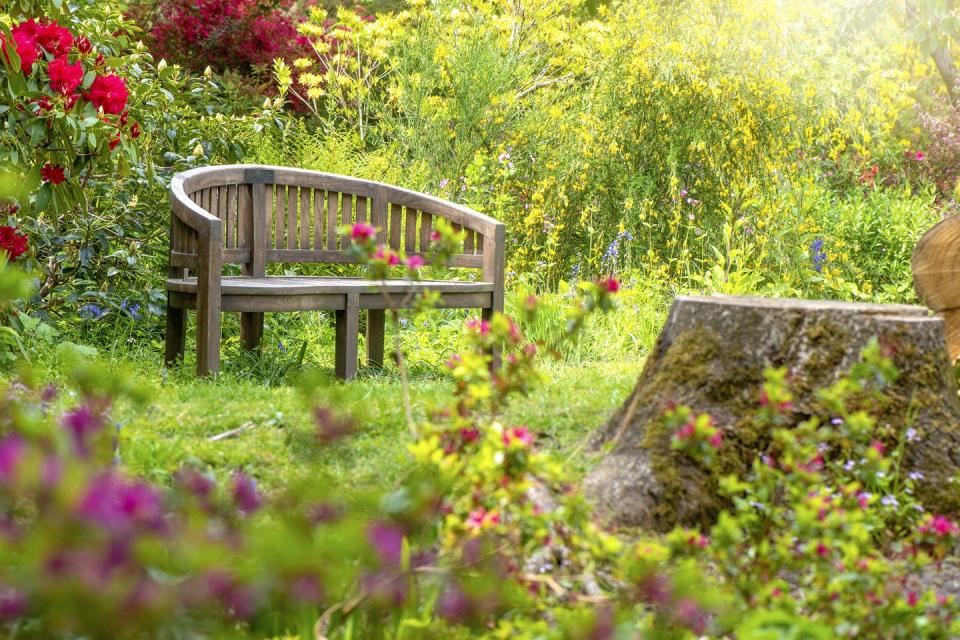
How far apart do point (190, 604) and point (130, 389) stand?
0.99 ft

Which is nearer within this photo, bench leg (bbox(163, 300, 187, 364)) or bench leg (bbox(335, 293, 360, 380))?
bench leg (bbox(335, 293, 360, 380))

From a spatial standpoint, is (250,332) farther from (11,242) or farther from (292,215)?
(11,242)

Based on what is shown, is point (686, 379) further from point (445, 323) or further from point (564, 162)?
point (564, 162)

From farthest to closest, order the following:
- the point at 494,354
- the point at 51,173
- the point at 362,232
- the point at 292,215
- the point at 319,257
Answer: the point at 319,257 < the point at 292,215 < the point at 494,354 < the point at 51,173 < the point at 362,232

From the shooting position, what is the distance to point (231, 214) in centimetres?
521

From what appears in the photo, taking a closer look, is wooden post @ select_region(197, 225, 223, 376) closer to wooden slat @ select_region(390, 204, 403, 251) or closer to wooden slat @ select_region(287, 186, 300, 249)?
wooden slat @ select_region(287, 186, 300, 249)

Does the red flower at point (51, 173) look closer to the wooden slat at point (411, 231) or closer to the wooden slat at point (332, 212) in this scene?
the wooden slat at point (332, 212)

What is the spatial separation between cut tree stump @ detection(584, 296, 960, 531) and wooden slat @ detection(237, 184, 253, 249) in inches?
113

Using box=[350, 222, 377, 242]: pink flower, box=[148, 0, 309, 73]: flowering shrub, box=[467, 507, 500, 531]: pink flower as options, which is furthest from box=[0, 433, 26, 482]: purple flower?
box=[148, 0, 309, 73]: flowering shrub

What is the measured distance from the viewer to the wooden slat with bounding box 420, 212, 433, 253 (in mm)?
5488

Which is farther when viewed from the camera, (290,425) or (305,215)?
(305,215)

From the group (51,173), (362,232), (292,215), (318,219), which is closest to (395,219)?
(318,219)

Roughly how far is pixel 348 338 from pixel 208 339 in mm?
645

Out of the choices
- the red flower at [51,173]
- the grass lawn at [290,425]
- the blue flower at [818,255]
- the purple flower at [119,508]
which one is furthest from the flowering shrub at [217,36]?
the purple flower at [119,508]
